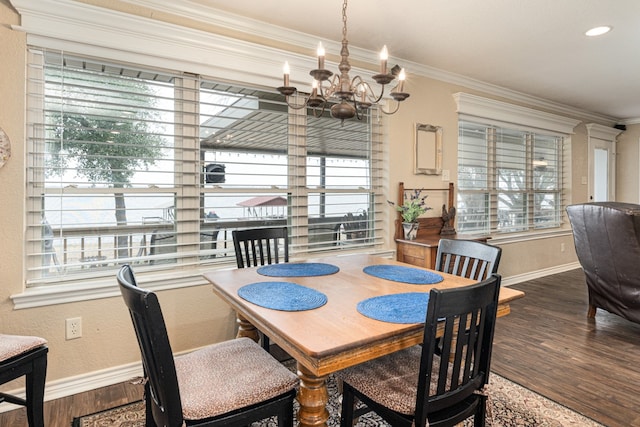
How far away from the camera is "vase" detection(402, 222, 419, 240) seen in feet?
11.0

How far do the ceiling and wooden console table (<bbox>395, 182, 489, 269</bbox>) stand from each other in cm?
128

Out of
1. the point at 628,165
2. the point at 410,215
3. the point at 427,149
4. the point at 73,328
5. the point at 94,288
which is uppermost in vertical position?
the point at 628,165

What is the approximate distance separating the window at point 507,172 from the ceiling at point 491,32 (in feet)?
1.83

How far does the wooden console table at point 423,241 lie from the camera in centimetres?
309

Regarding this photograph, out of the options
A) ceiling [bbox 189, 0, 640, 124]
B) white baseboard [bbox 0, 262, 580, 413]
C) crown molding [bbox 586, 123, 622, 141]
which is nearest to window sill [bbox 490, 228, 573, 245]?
crown molding [bbox 586, 123, 622, 141]

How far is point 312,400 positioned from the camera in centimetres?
124

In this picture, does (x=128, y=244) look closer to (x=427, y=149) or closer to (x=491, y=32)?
(x=427, y=149)

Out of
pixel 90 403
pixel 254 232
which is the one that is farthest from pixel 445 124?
pixel 90 403

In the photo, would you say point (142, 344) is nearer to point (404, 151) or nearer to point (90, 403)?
point (90, 403)

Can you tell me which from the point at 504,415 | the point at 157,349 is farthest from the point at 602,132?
the point at 157,349

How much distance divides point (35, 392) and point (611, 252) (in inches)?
153

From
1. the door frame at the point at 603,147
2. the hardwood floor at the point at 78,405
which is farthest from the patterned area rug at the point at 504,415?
the door frame at the point at 603,147

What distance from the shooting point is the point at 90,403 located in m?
2.03

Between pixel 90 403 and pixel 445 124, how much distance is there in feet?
12.7
